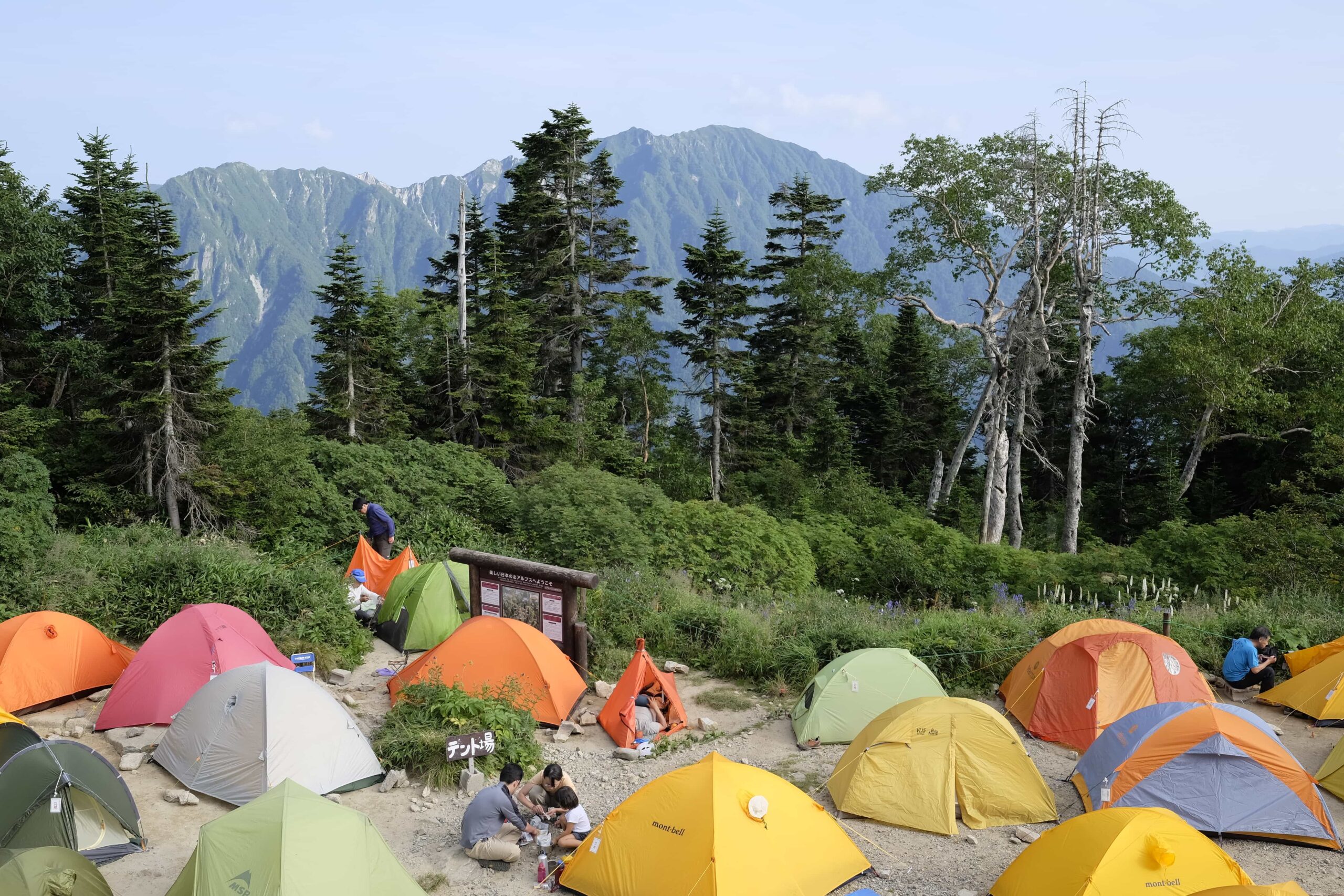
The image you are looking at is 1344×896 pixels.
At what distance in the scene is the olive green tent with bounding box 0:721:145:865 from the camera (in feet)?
22.5

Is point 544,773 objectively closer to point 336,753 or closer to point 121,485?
point 336,753

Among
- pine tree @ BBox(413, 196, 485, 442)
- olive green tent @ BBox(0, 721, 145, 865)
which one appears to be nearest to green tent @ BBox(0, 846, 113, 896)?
olive green tent @ BBox(0, 721, 145, 865)

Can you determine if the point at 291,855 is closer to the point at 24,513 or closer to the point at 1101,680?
the point at 1101,680

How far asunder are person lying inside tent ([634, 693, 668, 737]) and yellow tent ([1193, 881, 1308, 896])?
583cm

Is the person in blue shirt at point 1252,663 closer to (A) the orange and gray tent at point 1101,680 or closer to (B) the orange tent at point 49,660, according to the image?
(A) the orange and gray tent at point 1101,680

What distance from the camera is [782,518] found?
78.7 ft

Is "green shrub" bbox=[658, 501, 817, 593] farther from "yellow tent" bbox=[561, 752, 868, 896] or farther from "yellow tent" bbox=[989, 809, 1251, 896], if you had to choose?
"yellow tent" bbox=[989, 809, 1251, 896]

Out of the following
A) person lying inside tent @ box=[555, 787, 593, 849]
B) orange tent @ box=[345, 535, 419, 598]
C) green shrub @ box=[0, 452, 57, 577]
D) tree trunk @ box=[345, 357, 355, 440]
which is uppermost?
tree trunk @ box=[345, 357, 355, 440]

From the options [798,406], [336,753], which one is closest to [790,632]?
[336,753]

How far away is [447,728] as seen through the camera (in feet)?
30.4

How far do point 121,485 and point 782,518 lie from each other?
15719 millimetres

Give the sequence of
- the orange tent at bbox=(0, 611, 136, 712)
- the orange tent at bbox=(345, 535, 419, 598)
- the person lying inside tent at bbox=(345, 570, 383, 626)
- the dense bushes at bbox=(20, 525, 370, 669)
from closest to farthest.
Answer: the orange tent at bbox=(0, 611, 136, 712), the dense bushes at bbox=(20, 525, 370, 669), the person lying inside tent at bbox=(345, 570, 383, 626), the orange tent at bbox=(345, 535, 419, 598)

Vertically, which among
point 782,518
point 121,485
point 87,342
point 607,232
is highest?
point 607,232

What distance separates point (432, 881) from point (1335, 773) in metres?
8.40
